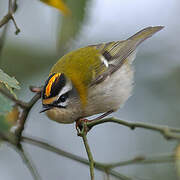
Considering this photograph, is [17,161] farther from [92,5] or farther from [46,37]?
[92,5]

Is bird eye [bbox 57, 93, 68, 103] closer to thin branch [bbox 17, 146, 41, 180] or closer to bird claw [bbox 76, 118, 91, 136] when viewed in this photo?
bird claw [bbox 76, 118, 91, 136]

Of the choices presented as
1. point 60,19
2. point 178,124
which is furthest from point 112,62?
point 178,124

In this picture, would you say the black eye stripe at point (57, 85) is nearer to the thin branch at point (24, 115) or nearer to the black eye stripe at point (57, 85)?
the black eye stripe at point (57, 85)

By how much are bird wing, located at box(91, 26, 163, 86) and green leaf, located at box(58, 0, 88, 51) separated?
1049mm

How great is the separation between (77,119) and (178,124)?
2363mm

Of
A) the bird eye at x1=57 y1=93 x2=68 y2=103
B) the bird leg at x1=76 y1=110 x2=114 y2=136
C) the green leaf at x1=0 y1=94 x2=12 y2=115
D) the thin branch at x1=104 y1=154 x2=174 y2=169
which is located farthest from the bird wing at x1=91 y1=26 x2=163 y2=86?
the green leaf at x1=0 y1=94 x2=12 y2=115

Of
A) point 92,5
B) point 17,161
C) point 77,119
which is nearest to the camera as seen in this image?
point 92,5

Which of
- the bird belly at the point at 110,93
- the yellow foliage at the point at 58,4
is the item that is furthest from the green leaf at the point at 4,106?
the bird belly at the point at 110,93

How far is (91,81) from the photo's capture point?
10.4 ft

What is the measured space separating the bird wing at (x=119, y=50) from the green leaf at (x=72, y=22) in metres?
1.05

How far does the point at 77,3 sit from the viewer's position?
221cm

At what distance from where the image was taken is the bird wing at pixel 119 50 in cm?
338

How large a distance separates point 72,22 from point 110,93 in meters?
1.04

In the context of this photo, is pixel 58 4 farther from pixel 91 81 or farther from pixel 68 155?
pixel 91 81
